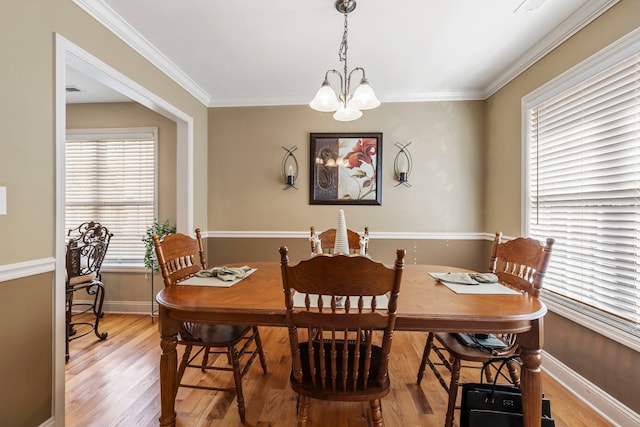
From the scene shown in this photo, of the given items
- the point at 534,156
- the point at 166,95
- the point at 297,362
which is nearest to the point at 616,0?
the point at 534,156

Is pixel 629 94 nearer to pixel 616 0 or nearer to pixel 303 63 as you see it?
pixel 616 0

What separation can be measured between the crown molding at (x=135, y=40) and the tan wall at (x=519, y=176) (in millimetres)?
3084

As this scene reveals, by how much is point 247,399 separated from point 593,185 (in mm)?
2574

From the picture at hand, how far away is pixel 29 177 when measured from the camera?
1491 mm

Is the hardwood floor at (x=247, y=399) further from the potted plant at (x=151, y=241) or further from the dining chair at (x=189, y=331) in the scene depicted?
the potted plant at (x=151, y=241)

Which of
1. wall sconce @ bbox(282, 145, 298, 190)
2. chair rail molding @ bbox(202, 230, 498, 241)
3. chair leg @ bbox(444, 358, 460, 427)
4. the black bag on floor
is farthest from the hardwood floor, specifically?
wall sconce @ bbox(282, 145, 298, 190)

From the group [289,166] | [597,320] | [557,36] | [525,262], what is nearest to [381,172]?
[289,166]

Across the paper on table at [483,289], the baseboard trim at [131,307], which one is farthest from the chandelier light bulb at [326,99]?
the baseboard trim at [131,307]

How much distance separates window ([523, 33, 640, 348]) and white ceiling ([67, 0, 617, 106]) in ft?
1.48

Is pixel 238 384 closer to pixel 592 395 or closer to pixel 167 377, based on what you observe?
pixel 167 377

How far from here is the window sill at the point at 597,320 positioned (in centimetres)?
160

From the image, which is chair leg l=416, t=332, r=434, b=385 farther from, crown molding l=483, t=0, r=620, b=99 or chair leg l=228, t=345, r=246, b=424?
crown molding l=483, t=0, r=620, b=99

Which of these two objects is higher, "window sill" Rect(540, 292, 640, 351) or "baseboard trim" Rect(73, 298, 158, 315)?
"window sill" Rect(540, 292, 640, 351)

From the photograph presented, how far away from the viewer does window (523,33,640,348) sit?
1.64 m
